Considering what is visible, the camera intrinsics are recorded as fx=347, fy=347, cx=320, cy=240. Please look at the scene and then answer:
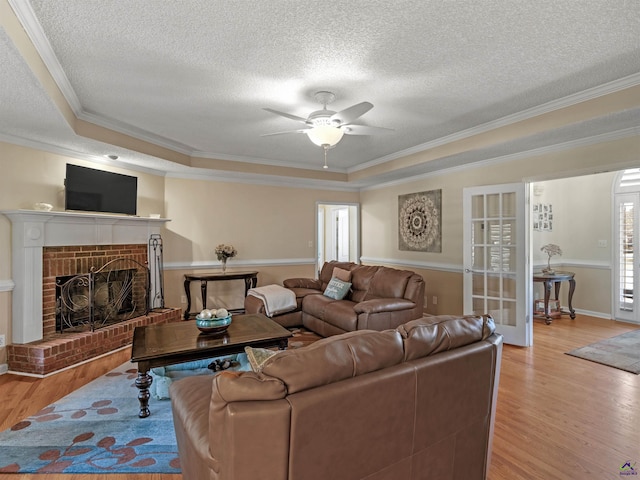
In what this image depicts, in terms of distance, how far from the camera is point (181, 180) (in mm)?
5531

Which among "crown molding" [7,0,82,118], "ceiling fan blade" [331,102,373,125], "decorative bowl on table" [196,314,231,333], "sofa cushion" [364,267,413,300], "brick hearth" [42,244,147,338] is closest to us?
"crown molding" [7,0,82,118]

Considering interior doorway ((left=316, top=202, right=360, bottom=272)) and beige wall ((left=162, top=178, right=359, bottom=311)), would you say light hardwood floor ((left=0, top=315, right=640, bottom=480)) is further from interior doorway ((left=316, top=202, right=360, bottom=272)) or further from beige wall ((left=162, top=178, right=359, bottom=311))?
interior doorway ((left=316, top=202, right=360, bottom=272))

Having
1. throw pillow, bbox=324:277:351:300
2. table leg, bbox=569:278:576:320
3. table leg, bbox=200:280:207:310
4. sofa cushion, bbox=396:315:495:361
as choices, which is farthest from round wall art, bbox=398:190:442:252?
sofa cushion, bbox=396:315:495:361

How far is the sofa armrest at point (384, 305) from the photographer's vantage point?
396cm

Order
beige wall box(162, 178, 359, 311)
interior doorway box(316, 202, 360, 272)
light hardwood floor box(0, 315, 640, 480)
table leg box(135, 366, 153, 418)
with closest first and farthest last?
1. light hardwood floor box(0, 315, 640, 480)
2. table leg box(135, 366, 153, 418)
3. beige wall box(162, 178, 359, 311)
4. interior doorway box(316, 202, 360, 272)

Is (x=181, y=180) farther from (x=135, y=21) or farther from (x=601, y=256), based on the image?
(x=601, y=256)

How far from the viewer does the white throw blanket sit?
15.0 ft

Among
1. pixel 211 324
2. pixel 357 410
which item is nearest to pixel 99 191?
pixel 211 324

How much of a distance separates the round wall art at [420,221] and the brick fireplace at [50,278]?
415cm

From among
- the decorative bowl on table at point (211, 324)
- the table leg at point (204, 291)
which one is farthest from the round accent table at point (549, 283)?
the table leg at point (204, 291)

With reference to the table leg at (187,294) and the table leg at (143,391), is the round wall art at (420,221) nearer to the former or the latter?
the table leg at (187,294)

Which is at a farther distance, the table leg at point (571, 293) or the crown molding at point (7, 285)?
the table leg at point (571, 293)

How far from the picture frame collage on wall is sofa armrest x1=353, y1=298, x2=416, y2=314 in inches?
132

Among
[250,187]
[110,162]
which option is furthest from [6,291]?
[250,187]
